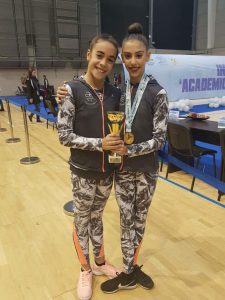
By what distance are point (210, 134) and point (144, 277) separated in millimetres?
1992

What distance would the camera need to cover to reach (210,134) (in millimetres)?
3232

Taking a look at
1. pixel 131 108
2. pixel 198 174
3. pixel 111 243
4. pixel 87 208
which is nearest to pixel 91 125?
pixel 131 108

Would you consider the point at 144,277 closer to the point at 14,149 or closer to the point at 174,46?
the point at 14,149

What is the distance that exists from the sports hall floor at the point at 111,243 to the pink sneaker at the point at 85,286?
6 cm

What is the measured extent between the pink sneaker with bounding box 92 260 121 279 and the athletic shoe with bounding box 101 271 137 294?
2.8 inches

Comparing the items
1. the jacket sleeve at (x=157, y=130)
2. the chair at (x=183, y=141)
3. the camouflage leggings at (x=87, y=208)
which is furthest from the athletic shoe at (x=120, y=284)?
the chair at (x=183, y=141)

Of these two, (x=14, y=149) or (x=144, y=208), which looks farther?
(x=14, y=149)

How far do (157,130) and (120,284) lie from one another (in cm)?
101

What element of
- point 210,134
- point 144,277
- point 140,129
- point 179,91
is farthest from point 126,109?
point 179,91

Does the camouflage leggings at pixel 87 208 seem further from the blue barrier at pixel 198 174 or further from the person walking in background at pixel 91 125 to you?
the blue barrier at pixel 198 174

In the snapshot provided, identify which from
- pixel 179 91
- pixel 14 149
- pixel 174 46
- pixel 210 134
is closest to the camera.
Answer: pixel 210 134

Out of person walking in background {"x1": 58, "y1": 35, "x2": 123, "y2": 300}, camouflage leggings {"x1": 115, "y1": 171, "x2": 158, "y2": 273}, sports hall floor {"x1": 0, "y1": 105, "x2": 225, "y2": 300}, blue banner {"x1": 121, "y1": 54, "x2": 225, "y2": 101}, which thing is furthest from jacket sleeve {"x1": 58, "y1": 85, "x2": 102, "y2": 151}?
blue banner {"x1": 121, "y1": 54, "x2": 225, "y2": 101}

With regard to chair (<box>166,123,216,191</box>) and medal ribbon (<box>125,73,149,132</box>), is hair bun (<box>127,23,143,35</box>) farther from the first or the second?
chair (<box>166,123,216,191</box>)

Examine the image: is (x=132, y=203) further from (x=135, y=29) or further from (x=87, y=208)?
(x=135, y=29)
